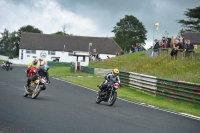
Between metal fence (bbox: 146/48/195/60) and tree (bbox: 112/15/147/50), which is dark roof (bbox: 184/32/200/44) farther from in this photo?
metal fence (bbox: 146/48/195/60)

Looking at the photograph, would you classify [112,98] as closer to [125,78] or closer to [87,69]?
[125,78]

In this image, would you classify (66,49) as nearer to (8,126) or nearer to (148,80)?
(148,80)

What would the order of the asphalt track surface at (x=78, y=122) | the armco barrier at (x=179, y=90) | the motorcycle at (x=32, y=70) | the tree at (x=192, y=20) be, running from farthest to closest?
the tree at (x=192, y=20)
the armco barrier at (x=179, y=90)
the motorcycle at (x=32, y=70)
the asphalt track surface at (x=78, y=122)

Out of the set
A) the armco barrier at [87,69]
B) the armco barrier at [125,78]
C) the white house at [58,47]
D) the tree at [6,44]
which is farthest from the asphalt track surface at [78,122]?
the tree at [6,44]

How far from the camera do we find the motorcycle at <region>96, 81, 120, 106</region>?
1903cm

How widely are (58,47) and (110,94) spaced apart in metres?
97.9

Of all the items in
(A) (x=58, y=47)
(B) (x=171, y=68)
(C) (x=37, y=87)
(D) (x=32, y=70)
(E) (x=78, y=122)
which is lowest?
(E) (x=78, y=122)

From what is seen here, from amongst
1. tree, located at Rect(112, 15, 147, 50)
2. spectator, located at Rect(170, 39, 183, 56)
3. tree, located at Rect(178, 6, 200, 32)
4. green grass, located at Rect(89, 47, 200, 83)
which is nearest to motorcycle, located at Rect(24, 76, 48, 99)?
green grass, located at Rect(89, 47, 200, 83)

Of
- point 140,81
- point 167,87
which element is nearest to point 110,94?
point 167,87

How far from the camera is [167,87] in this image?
83.4 ft

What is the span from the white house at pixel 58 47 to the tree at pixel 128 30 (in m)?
8.14

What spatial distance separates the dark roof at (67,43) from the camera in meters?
116

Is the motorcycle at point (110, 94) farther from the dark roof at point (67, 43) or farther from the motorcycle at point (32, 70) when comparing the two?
the dark roof at point (67, 43)

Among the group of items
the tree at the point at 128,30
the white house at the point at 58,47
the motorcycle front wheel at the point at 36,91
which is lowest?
the motorcycle front wheel at the point at 36,91
